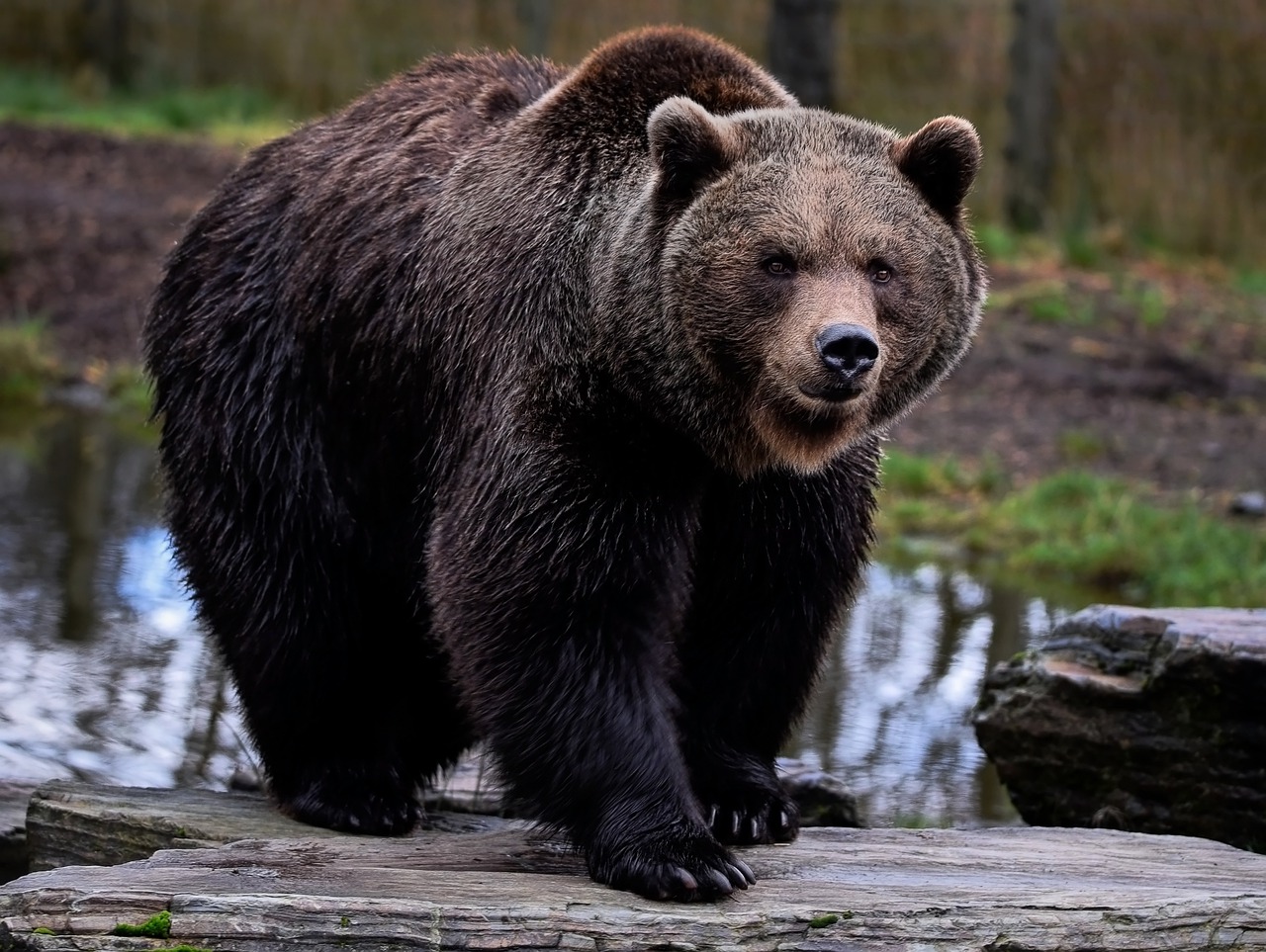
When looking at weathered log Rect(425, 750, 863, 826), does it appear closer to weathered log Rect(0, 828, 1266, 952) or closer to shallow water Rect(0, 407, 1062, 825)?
shallow water Rect(0, 407, 1062, 825)

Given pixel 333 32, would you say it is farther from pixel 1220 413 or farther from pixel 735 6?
pixel 1220 413

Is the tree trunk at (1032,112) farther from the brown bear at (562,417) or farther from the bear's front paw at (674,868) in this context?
the bear's front paw at (674,868)

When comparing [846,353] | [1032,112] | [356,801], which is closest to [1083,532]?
[356,801]

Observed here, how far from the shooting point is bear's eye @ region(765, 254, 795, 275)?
Answer: 4.36 metres

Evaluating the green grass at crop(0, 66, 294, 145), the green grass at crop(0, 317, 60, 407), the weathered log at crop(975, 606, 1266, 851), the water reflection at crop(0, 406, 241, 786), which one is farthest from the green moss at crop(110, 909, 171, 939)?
the green grass at crop(0, 66, 294, 145)

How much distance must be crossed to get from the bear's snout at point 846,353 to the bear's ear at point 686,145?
0.58m

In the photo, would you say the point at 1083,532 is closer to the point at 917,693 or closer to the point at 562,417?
the point at 917,693

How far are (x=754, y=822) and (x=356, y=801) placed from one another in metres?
1.19

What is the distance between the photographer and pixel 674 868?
4.29m

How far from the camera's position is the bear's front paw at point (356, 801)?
17.3 ft

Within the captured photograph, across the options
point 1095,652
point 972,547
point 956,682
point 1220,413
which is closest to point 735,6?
point 1220,413

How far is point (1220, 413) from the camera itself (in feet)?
38.6

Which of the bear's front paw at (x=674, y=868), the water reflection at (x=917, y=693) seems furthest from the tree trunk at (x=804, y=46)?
the bear's front paw at (x=674, y=868)

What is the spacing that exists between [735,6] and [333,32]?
4.63m
